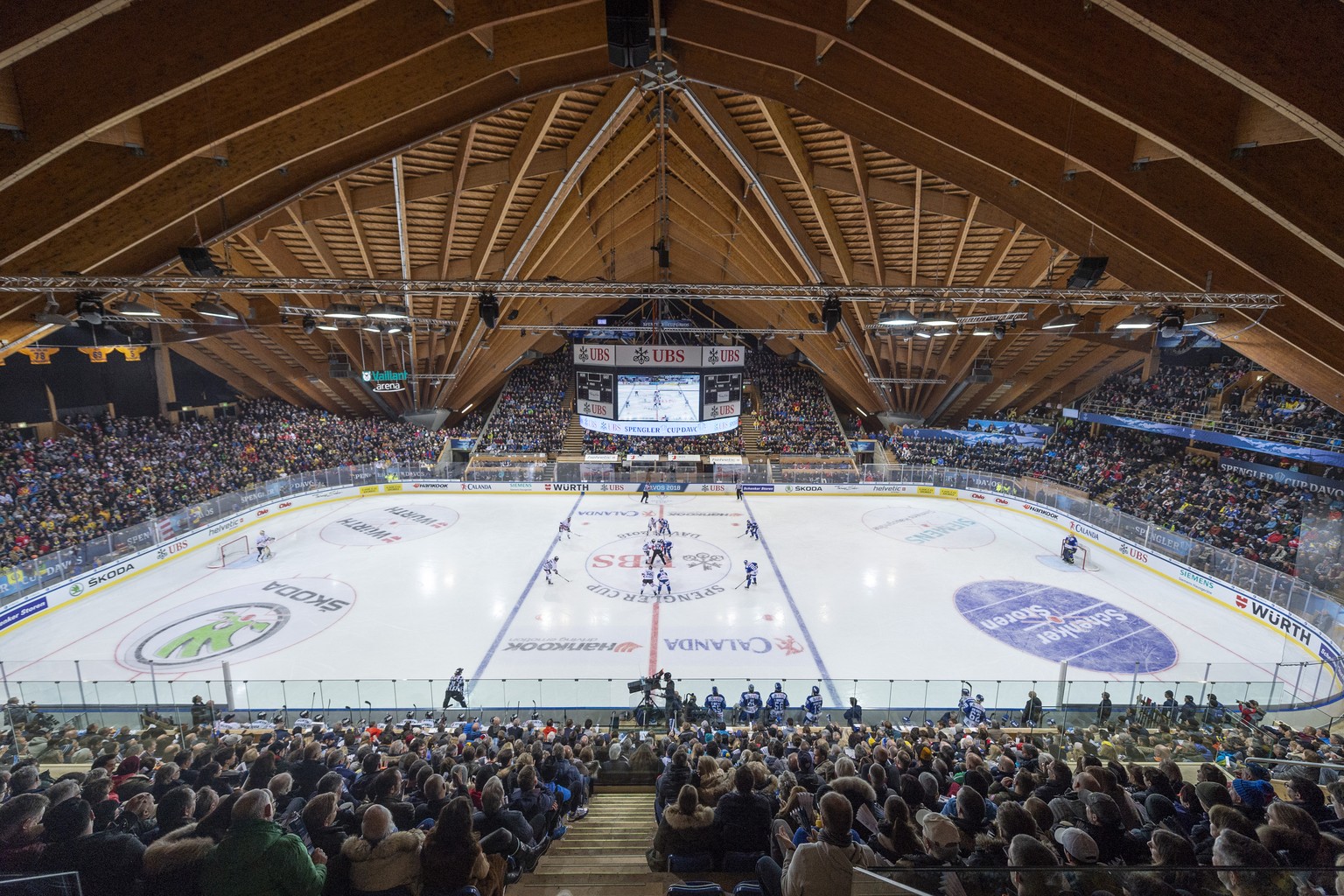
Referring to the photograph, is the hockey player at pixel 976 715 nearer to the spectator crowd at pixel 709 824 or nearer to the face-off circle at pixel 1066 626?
the spectator crowd at pixel 709 824

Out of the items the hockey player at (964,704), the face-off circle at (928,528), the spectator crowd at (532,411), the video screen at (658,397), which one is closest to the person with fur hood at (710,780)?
the hockey player at (964,704)

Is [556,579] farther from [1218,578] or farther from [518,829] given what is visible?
[1218,578]

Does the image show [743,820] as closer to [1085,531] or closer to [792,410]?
[1085,531]

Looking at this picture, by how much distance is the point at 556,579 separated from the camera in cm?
1847

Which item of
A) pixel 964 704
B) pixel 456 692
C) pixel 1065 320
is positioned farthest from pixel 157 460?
pixel 1065 320

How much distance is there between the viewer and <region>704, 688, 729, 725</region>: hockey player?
10981 mm

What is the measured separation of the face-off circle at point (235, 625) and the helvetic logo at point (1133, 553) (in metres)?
25.5

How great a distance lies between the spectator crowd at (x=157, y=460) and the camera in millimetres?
18734

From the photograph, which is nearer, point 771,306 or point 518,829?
point 518,829

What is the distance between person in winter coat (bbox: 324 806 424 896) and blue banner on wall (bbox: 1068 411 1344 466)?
27.5 meters

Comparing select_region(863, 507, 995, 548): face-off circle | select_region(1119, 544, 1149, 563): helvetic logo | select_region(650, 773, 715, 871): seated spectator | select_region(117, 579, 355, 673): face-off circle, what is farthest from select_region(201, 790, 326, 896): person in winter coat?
select_region(1119, 544, 1149, 563): helvetic logo

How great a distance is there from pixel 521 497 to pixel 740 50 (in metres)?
24.3

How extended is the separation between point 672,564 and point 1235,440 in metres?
22.3

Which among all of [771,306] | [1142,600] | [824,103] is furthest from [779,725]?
[771,306]
